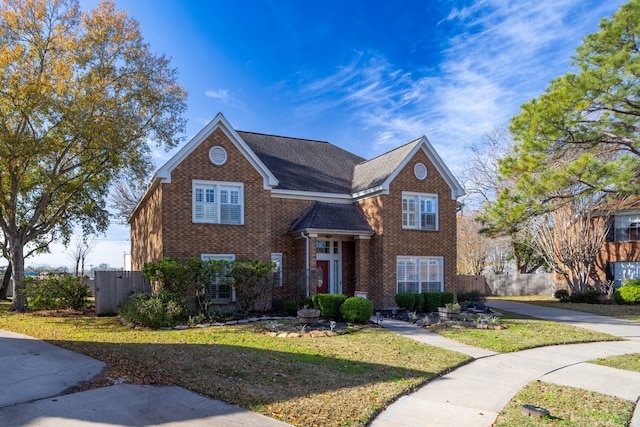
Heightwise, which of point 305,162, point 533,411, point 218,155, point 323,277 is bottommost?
point 533,411

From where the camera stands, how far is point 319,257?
19781mm

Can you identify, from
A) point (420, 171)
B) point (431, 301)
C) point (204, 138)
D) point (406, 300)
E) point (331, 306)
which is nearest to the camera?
point (331, 306)

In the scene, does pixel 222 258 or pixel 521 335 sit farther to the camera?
pixel 222 258

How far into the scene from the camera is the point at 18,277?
63.3 ft

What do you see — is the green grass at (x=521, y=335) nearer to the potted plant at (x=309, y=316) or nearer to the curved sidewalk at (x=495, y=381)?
the curved sidewalk at (x=495, y=381)

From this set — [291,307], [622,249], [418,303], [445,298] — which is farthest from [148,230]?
[622,249]

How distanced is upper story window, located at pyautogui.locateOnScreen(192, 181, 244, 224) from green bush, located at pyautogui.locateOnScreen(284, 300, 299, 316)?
3.65m

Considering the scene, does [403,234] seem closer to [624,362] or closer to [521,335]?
[521,335]

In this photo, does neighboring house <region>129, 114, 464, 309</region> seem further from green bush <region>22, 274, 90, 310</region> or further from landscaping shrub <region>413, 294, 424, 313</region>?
green bush <region>22, 274, 90, 310</region>

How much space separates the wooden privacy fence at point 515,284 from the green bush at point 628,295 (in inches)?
261

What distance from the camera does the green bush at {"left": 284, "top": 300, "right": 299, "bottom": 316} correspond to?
17.0 m

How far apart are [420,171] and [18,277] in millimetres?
17868

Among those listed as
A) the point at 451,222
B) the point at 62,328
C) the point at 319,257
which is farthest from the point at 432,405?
the point at 451,222

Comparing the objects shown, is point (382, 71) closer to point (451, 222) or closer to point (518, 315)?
point (451, 222)
